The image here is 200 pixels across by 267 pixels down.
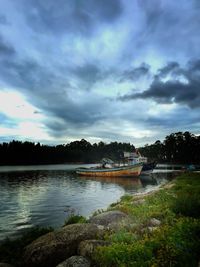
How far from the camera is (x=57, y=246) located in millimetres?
11219

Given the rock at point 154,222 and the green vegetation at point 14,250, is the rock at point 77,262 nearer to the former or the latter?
the green vegetation at point 14,250

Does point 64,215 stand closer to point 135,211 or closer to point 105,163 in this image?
point 135,211

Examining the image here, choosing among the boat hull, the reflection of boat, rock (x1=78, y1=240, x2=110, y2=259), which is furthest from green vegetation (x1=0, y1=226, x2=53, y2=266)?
the boat hull

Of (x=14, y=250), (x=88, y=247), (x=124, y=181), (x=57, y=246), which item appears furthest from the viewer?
(x=124, y=181)

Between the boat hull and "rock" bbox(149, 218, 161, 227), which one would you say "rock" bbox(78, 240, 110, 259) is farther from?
the boat hull

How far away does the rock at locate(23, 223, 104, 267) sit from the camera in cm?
1100

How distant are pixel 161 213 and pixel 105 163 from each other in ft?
268

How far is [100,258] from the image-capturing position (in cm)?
921

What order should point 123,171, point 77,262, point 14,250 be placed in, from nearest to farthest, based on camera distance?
point 77,262, point 14,250, point 123,171

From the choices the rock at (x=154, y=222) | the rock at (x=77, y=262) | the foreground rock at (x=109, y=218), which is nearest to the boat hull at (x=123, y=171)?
the foreground rock at (x=109, y=218)

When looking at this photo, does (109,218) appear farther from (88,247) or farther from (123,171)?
(123,171)

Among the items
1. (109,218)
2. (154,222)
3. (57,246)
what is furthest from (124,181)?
(57,246)

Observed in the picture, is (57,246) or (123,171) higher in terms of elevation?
(123,171)

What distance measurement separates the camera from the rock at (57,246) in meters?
11.0
